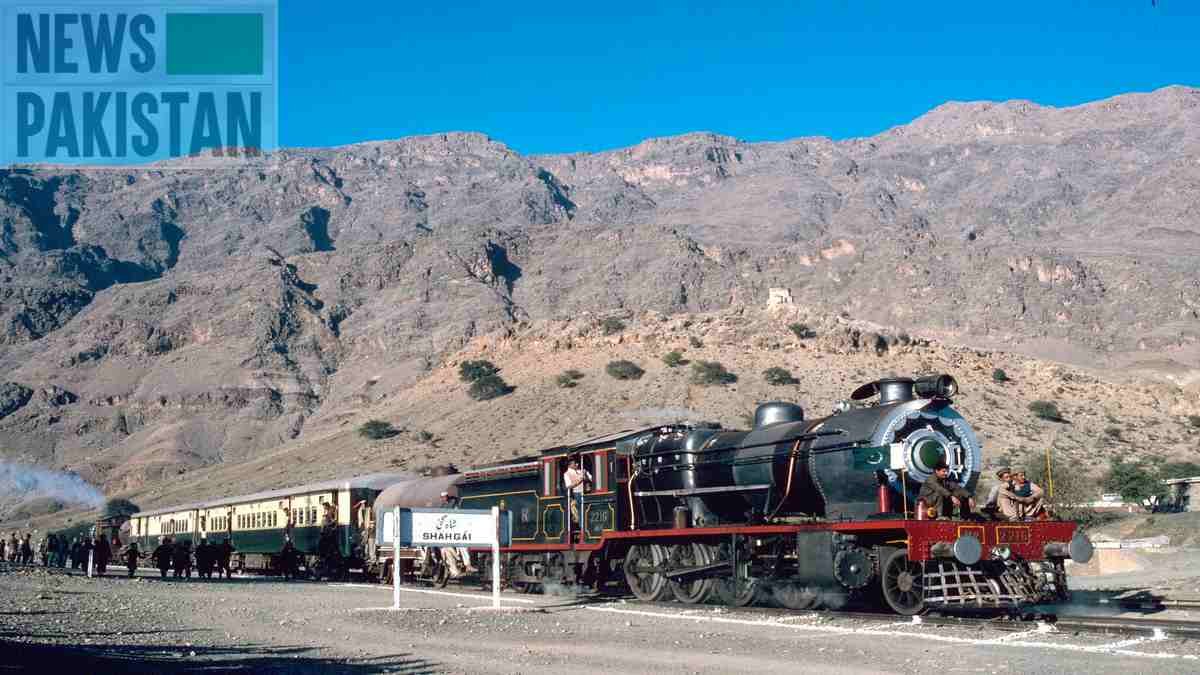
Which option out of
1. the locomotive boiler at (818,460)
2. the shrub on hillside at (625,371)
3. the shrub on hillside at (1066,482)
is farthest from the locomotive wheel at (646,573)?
the shrub on hillside at (625,371)

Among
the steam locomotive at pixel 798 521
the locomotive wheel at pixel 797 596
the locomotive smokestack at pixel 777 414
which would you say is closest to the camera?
the steam locomotive at pixel 798 521

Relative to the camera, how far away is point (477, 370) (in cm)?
8388

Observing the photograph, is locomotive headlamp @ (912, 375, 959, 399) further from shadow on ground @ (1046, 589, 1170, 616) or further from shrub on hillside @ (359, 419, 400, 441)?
shrub on hillside @ (359, 419, 400, 441)

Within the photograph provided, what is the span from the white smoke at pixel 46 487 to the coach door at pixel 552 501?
71.8 m

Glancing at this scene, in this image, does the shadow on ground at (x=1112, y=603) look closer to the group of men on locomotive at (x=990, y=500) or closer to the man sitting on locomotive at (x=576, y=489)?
the group of men on locomotive at (x=990, y=500)

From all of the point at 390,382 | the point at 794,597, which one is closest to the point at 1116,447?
the point at 794,597

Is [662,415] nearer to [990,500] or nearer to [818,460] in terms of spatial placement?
[818,460]

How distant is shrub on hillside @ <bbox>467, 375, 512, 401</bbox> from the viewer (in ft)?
260

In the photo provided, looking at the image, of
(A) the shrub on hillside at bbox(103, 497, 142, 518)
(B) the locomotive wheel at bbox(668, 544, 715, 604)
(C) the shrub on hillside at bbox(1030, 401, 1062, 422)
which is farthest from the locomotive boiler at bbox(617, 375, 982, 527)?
(A) the shrub on hillside at bbox(103, 497, 142, 518)

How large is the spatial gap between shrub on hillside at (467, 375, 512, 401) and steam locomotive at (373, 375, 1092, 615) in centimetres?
5243

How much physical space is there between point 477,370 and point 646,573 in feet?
201

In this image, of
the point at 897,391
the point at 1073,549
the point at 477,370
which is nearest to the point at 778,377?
the point at 477,370

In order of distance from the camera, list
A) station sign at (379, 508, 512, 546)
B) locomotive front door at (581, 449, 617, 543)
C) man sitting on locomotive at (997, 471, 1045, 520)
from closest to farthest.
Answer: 1. man sitting on locomotive at (997, 471, 1045, 520)
2. station sign at (379, 508, 512, 546)
3. locomotive front door at (581, 449, 617, 543)

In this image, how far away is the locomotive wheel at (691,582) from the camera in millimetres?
21922
